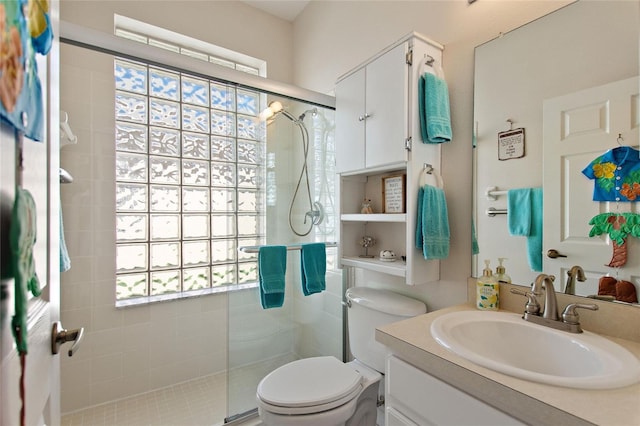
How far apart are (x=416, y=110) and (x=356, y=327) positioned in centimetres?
114

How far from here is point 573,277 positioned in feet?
3.44

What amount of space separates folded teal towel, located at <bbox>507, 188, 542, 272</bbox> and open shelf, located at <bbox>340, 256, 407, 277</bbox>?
0.49m

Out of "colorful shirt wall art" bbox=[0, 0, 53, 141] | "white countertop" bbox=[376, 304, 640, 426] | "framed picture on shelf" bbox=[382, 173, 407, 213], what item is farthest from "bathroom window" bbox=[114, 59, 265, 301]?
"colorful shirt wall art" bbox=[0, 0, 53, 141]

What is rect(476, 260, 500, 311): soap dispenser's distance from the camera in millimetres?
1201

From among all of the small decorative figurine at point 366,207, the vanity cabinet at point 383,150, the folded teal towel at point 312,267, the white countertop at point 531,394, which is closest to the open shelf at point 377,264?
the vanity cabinet at point 383,150

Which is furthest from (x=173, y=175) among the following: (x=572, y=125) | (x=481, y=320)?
(x=572, y=125)

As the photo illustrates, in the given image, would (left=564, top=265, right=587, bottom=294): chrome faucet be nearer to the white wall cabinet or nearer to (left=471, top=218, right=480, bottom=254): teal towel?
(left=471, top=218, right=480, bottom=254): teal towel

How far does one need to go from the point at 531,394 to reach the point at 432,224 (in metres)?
0.77

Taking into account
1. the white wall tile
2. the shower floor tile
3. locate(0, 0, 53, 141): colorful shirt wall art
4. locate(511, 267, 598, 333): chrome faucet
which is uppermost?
locate(0, 0, 53, 141): colorful shirt wall art

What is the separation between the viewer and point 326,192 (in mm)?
2031

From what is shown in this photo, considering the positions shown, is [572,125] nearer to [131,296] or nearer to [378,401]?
A: [378,401]

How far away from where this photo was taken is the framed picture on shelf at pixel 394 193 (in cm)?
158

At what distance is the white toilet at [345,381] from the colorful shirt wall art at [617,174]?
830 millimetres

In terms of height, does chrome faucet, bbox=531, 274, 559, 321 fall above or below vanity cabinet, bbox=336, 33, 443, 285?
below
